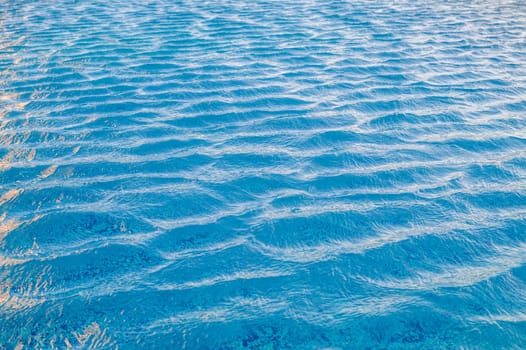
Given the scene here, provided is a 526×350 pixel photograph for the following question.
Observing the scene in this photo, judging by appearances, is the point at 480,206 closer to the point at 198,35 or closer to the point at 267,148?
the point at 267,148

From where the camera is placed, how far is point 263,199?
7.48 feet

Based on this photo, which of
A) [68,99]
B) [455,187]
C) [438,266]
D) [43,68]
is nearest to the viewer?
[438,266]

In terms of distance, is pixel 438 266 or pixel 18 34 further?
pixel 18 34

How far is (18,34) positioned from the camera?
5367mm

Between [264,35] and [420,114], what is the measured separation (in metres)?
2.57

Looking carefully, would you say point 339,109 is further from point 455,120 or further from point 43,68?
point 43,68

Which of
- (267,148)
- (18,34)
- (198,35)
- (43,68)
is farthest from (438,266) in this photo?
(18,34)

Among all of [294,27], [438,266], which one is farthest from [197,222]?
[294,27]

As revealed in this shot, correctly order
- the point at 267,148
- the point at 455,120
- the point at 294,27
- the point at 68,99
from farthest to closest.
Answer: the point at 294,27, the point at 68,99, the point at 455,120, the point at 267,148

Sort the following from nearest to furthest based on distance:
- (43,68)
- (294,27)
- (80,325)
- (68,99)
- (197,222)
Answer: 1. (80,325)
2. (197,222)
3. (68,99)
4. (43,68)
5. (294,27)

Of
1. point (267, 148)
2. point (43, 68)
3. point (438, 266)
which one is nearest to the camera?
point (438, 266)

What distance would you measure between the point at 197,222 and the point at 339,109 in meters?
1.58

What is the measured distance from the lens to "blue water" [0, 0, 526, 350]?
160cm

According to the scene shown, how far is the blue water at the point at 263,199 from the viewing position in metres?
1.60
